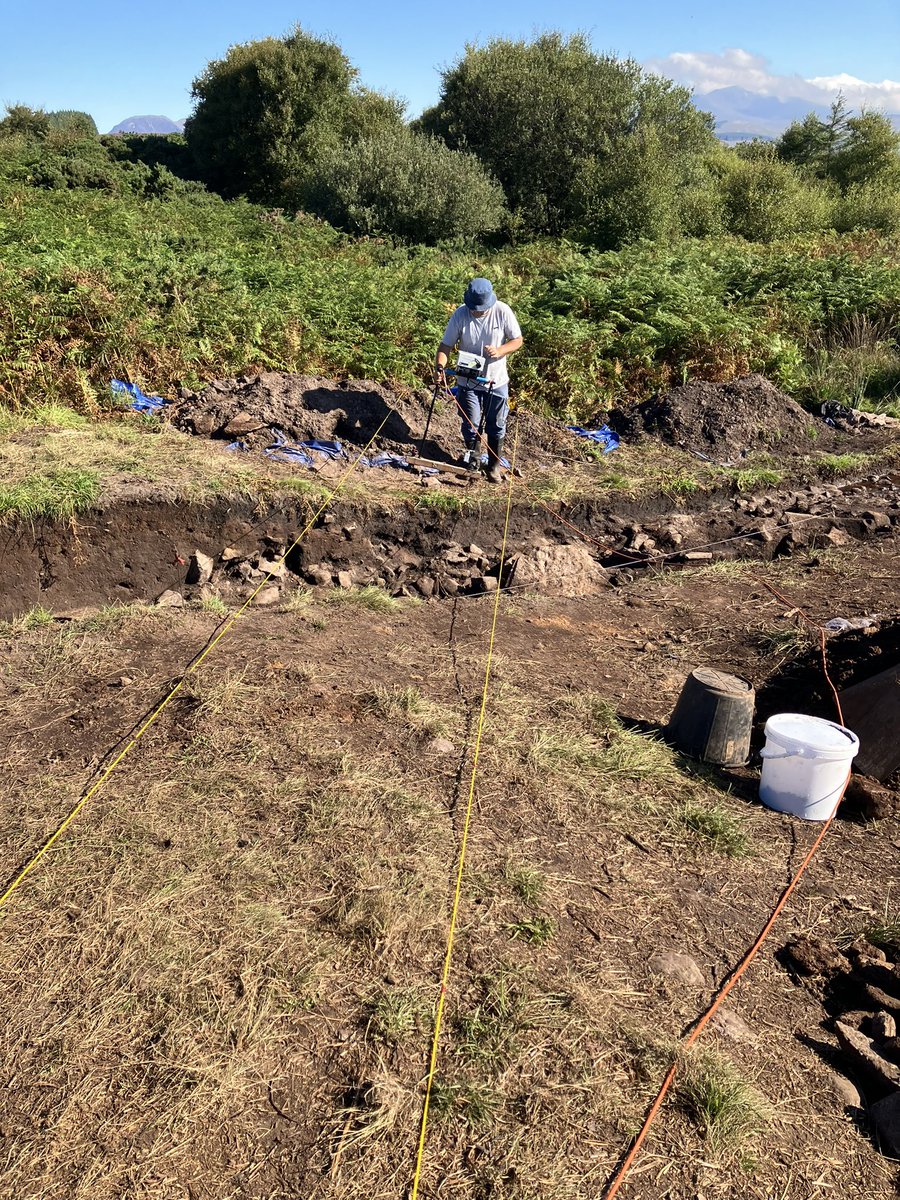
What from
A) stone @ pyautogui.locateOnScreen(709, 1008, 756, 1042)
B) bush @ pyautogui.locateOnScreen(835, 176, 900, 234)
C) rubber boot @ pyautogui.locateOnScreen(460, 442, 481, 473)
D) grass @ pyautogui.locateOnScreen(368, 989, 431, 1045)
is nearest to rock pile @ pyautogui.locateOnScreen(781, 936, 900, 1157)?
stone @ pyautogui.locateOnScreen(709, 1008, 756, 1042)

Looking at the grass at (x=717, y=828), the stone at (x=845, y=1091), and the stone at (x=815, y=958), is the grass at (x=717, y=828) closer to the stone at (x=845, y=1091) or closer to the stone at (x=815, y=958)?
the stone at (x=815, y=958)

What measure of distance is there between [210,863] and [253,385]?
560 cm

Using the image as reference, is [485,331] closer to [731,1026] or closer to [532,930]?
[532,930]

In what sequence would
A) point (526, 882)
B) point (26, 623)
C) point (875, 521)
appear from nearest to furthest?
point (526, 882), point (26, 623), point (875, 521)

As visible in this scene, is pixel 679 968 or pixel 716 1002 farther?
pixel 679 968

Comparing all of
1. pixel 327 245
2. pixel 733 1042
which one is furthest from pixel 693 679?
pixel 327 245

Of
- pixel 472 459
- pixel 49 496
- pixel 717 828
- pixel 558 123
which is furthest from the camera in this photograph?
pixel 558 123

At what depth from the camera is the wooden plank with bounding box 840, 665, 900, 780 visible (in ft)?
14.1

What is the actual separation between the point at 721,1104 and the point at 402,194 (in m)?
16.8

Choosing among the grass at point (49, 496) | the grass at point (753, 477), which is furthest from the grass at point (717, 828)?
the grass at point (753, 477)

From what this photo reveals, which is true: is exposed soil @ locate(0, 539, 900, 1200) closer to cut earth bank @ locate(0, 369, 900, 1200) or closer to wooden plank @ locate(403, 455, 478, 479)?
cut earth bank @ locate(0, 369, 900, 1200)

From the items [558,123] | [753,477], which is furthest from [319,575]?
[558,123]

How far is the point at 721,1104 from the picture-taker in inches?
102

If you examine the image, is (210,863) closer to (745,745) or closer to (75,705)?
(75,705)
